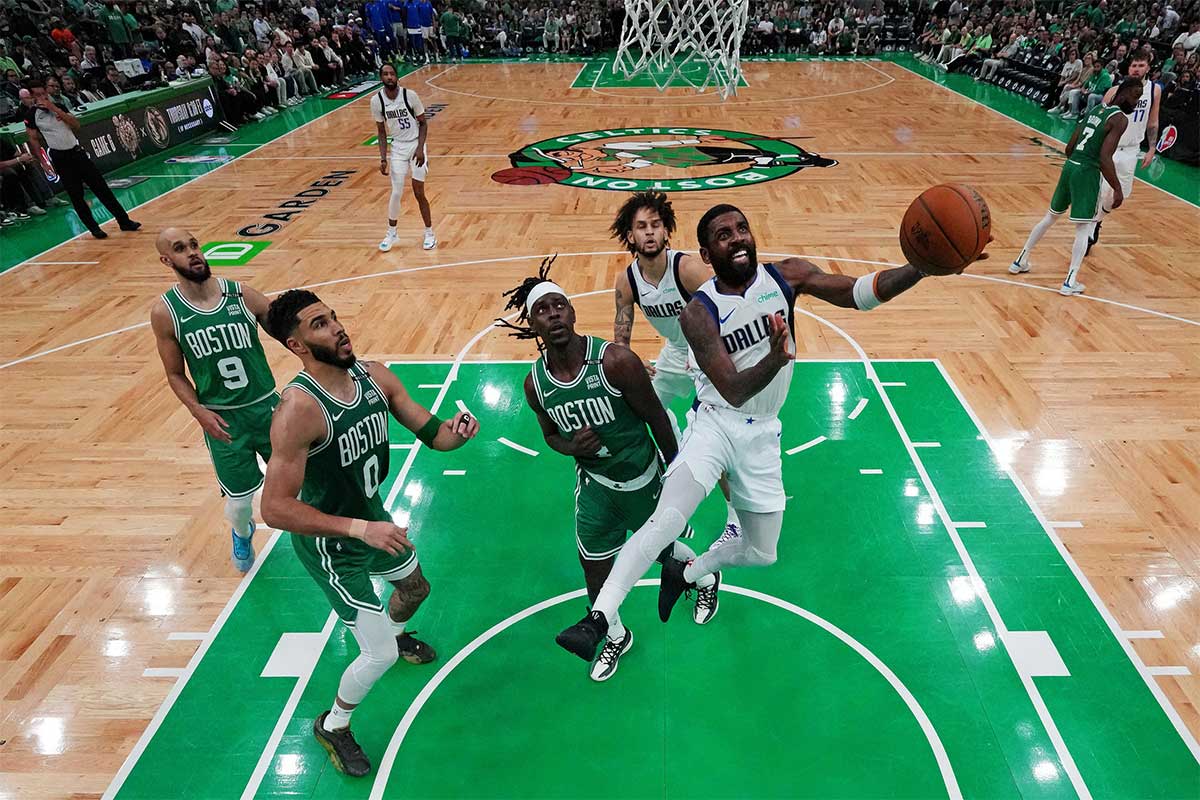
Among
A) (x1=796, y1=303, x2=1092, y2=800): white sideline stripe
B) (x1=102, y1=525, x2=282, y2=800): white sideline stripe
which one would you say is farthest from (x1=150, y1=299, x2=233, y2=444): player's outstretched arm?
(x1=796, y1=303, x2=1092, y2=800): white sideline stripe

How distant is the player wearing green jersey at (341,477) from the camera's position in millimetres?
2893

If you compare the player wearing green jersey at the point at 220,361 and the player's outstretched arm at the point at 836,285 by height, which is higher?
the player's outstretched arm at the point at 836,285

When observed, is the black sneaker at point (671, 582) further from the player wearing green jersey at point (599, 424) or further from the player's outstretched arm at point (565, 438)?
the player's outstretched arm at point (565, 438)

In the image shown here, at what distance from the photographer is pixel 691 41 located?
19625mm

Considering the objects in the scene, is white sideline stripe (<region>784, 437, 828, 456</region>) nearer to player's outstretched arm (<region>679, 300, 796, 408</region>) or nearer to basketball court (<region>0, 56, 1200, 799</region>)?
basketball court (<region>0, 56, 1200, 799</region>)

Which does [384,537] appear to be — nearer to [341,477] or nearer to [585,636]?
[341,477]

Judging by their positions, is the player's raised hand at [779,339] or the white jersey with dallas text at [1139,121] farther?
the white jersey with dallas text at [1139,121]

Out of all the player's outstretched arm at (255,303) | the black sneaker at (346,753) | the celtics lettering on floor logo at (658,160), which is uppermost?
the player's outstretched arm at (255,303)

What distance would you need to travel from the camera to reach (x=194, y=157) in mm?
14789

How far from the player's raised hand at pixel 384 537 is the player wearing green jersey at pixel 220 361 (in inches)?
70.5

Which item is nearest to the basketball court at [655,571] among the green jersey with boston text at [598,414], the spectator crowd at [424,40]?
the green jersey with boston text at [598,414]

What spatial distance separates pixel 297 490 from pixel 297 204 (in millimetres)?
9934

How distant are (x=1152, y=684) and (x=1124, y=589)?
712 mm

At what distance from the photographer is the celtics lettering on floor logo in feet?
40.6
